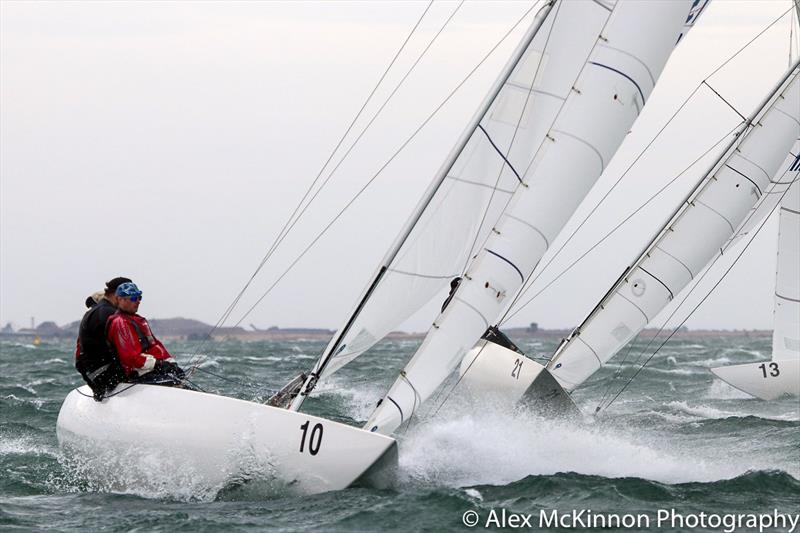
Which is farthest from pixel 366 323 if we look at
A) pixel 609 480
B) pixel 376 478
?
pixel 609 480

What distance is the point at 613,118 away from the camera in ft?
31.1

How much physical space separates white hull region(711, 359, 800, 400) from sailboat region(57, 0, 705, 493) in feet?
26.1

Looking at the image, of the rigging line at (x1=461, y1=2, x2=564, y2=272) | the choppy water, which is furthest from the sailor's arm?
the rigging line at (x1=461, y1=2, x2=564, y2=272)

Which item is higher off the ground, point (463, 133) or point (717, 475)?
point (463, 133)

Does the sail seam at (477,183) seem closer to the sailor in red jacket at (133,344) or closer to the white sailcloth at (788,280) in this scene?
the sailor in red jacket at (133,344)

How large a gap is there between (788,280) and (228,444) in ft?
34.2

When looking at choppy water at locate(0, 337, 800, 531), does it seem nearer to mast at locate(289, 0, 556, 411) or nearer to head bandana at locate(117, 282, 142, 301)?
mast at locate(289, 0, 556, 411)

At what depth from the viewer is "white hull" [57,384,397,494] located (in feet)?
27.0

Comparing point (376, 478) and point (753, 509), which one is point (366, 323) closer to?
point (376, 478)

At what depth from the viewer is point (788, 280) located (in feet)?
54.1

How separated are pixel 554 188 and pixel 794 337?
28.3 ft

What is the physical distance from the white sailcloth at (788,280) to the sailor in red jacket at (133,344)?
9722mm

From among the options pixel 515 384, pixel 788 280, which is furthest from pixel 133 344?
pixel 788 280

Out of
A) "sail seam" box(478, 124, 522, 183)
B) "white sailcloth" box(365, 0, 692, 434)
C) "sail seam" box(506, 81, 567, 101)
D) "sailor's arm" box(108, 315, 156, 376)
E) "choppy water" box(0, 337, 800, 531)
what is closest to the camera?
"choppy water" box(0, 337, 800, 531)
